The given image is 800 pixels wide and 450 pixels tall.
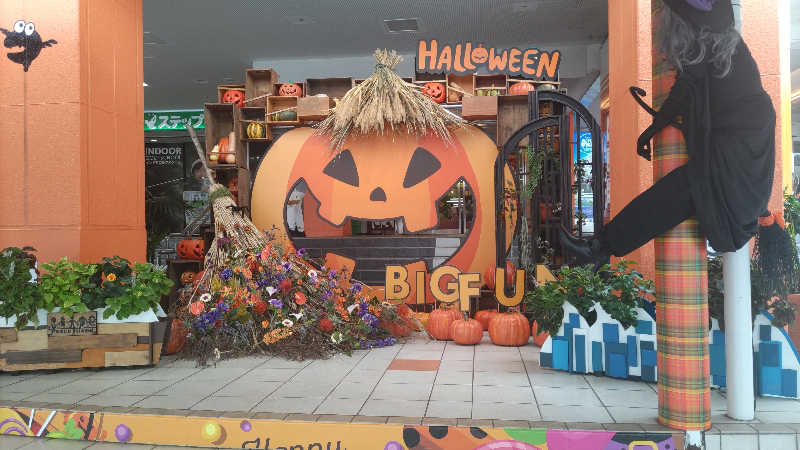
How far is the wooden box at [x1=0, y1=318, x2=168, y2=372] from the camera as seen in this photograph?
13.9 ft

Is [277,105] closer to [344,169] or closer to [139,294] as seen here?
[344,169]

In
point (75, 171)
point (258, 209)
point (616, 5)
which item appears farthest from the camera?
point (258, 209)

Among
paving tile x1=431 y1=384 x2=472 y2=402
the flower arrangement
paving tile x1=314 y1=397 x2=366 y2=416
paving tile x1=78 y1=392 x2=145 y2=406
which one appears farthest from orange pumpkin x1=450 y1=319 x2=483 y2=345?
paving tile x1=78 y1=392 x2=145 y2=406

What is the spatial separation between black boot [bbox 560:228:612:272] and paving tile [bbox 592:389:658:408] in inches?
33.2

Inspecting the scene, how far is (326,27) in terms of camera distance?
9023 millimetres

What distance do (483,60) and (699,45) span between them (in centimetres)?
423

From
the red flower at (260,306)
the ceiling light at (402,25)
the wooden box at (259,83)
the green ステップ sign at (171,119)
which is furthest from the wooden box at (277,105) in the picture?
the green ステップ sign at (171,119)

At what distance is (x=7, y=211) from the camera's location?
4676 mm

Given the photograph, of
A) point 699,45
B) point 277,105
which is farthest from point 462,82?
point 699,45

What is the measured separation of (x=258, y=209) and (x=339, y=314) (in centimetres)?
232

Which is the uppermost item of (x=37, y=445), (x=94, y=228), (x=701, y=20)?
(x=701, y=20)

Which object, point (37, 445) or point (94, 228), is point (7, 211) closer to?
point (94, 228)

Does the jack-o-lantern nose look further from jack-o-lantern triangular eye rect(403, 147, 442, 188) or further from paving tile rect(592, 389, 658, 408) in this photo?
paving tile rect(592, 389, 658, 408)

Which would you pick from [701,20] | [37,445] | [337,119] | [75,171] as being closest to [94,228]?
[75,171]
